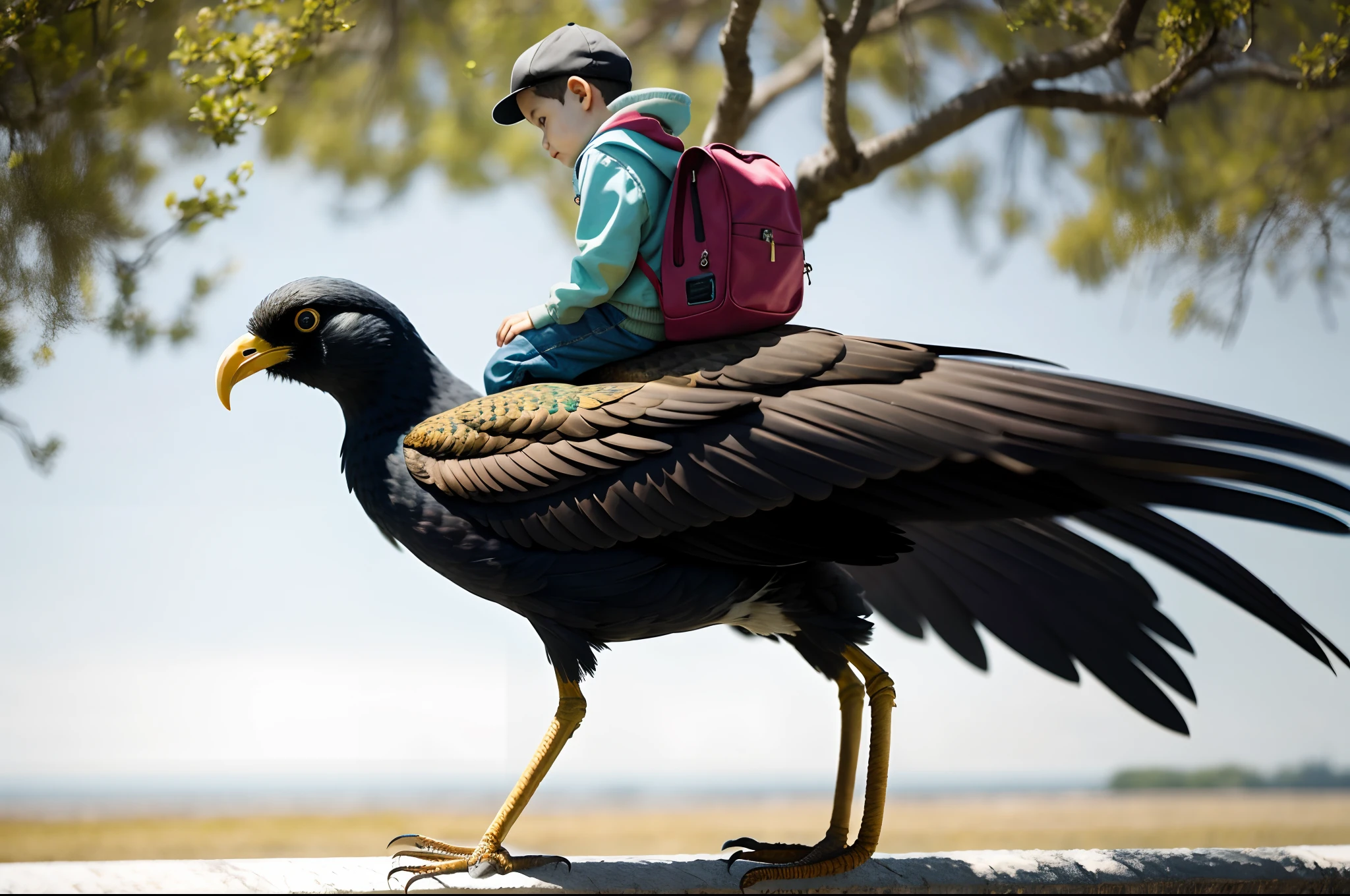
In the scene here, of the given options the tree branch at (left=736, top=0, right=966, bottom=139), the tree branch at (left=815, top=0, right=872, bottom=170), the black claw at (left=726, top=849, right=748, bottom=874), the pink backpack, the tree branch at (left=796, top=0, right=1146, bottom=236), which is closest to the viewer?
the pink backpack

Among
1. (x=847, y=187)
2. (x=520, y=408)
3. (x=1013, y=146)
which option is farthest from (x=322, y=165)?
(x=520, y=408)

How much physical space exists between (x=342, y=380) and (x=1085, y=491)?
1.58m

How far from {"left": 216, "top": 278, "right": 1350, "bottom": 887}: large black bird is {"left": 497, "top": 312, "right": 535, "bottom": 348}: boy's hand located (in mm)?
175

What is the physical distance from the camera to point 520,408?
7.02 feet

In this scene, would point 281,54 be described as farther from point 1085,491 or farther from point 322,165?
point 1085,491

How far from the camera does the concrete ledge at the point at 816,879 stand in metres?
1.96

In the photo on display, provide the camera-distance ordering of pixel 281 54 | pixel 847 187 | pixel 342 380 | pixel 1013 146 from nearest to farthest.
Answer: pixel 342 380, pixel 281 54, pixel 847 187, pixel 1013 146

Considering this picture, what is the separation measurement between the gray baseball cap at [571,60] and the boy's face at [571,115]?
0.03 m

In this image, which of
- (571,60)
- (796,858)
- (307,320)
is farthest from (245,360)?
(796,858)

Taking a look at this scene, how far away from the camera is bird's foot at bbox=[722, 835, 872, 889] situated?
2.23 metres

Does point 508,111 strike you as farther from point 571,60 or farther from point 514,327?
point 514,327

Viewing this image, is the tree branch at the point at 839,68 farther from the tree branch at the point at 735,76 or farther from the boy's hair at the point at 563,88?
the boy's hair at the point at 563,88

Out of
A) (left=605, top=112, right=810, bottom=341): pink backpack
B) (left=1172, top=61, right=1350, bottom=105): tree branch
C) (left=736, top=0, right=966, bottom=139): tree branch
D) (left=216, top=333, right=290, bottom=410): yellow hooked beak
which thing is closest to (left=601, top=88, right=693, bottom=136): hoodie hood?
(left=605, top=112, right=810, bottom=341): pink backpack

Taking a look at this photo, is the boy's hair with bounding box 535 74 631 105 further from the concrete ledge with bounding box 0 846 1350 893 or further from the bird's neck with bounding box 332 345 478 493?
the concrete ledge with bounding box 0 846 1350 893
